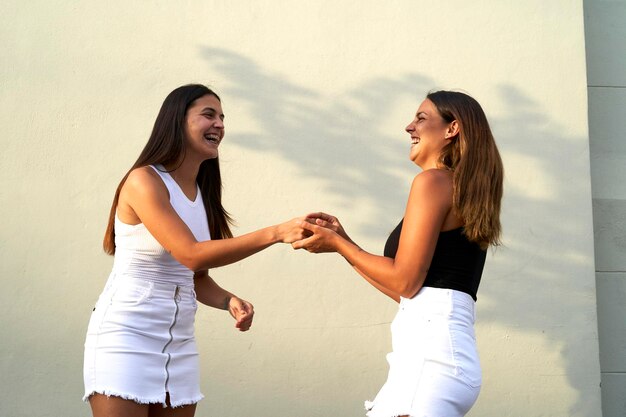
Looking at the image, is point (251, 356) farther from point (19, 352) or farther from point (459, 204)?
point (459, 204)

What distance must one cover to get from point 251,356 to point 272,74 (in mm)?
1753

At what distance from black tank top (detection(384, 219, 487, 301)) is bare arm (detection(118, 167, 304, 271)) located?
695 mm

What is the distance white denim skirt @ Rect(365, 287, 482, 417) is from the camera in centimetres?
282

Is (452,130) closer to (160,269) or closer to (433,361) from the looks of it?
(433,361)

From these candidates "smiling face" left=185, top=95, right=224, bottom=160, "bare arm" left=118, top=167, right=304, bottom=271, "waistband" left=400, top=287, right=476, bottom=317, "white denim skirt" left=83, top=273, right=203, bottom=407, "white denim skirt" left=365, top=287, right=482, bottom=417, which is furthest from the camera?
"smiling face" left=185, top=95, right=224, bottom=160

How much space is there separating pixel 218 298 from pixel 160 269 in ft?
1.63

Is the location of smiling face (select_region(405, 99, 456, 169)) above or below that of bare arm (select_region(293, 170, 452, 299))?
above

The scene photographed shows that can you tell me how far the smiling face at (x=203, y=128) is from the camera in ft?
11.6

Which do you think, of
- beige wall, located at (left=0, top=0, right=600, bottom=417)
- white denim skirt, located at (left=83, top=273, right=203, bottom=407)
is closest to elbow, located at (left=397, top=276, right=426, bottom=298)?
white denim skirt, located at (left=83, top=273, right=203, bottom=407)

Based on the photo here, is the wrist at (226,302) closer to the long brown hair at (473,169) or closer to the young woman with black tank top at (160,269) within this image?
the young woman with black tank top at (160,269)

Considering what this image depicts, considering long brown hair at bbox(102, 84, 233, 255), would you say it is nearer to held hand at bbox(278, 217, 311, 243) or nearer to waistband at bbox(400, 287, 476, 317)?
held hand at bbox(278, 217, 311, 243)

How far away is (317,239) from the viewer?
135 inches

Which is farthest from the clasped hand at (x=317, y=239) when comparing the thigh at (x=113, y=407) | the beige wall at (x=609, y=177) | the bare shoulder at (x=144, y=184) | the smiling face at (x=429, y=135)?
the beige wall at (x=609, y=177)

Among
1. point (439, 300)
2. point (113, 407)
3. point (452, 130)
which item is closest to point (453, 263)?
point (439, 300)
